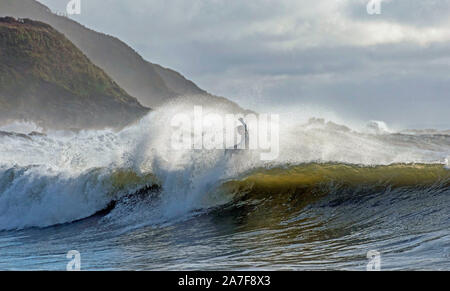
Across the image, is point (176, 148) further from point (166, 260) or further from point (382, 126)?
point (382, 126)

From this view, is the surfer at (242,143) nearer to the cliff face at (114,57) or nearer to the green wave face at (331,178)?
the green wave face at (331,178)

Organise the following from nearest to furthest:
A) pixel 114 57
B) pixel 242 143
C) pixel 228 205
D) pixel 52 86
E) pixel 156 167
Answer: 1. pixel 228 205
2. pixel 242 143
3. pixel 156 167
4. pixel 52 86
5. pixel 114 57

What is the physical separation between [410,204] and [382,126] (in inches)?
510

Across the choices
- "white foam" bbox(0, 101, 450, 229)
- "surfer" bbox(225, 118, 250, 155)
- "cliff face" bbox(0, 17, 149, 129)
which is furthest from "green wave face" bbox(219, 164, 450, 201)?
"cliff face" bbox(0, 17, 149, 129)

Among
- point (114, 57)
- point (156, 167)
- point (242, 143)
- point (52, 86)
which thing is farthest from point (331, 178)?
point (114, 57)

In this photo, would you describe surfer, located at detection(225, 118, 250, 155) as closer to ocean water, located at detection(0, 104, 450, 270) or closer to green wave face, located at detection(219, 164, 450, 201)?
ocean water, located at detection(0, 104, 450, 270)

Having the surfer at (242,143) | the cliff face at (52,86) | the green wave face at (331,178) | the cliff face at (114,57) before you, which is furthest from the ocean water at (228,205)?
the cliff face at (114,57)

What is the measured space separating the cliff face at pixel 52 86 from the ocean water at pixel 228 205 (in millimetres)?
54934

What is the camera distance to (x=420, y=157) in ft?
45.1

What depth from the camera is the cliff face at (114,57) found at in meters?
95.2

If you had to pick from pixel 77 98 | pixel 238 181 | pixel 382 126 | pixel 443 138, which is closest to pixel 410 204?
pixel 238 181

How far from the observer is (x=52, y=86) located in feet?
249

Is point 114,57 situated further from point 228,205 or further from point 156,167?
point 228,205

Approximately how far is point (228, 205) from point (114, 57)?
303 feet
